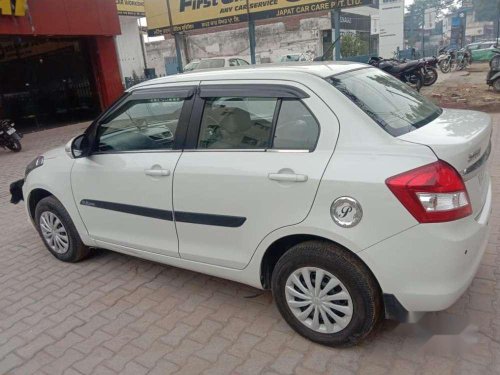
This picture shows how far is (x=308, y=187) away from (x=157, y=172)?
1.16 meters

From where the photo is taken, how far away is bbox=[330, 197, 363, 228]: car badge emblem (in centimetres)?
220

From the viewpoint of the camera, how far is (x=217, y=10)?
19000mm

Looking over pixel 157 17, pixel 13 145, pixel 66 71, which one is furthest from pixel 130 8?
pixel 13 145

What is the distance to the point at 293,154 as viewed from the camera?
95.8 inches

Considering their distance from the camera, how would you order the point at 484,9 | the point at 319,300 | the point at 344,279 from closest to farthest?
the point at 344,279 < the point at 319,300 < the point at 484,9

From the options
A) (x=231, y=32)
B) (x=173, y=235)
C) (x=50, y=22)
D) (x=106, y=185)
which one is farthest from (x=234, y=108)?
(x=231, y=32)

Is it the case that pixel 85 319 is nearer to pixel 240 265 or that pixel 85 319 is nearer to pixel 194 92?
pixel 240 265

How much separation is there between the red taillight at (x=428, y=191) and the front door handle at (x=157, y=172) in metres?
1.50

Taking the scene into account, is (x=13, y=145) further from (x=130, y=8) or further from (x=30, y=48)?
(x=130, y=8)

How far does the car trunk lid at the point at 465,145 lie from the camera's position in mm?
2184

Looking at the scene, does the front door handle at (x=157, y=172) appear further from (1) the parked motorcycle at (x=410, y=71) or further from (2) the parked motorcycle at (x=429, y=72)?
(2) the parked motorcycle at (x=429, y=72)

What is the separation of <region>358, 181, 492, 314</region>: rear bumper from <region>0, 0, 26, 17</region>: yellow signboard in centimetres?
1219

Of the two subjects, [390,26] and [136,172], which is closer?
[136,172]

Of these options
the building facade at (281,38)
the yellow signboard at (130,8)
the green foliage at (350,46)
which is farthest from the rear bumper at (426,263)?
the building facade at (281,38)
